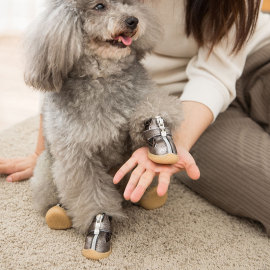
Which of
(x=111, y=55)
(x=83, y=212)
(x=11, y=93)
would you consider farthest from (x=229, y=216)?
(x=11, y=93)

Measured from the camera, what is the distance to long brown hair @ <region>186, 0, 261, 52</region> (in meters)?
1.03

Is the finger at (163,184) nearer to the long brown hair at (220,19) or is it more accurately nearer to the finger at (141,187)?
the finger at (141,187)

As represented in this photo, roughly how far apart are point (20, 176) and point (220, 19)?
775 mm

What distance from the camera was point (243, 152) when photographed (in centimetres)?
109

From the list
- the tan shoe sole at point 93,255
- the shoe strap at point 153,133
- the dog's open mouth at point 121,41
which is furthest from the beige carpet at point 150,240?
the dog's open mouth at point 121,41

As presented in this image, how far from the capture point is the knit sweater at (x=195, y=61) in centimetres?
110

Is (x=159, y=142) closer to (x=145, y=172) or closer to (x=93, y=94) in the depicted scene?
(x=145, y=172)

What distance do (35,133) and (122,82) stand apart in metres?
0.78

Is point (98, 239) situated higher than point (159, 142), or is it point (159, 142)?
point (159, 142)

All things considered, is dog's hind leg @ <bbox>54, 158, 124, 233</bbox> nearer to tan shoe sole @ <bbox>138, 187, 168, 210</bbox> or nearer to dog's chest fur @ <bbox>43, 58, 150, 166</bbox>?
dog's chest fur @ <bbox>43, 58, 150, 166</bbox>

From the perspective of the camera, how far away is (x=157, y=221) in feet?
3.38

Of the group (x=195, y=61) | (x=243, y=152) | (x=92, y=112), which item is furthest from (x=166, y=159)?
(x=195, y=61)

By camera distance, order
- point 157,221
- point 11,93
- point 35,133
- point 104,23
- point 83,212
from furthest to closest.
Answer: point 11,93 < point 35,133 < point 157,221 < point 83,212 < point 104,23

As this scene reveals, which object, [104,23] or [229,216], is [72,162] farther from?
[229,216]
